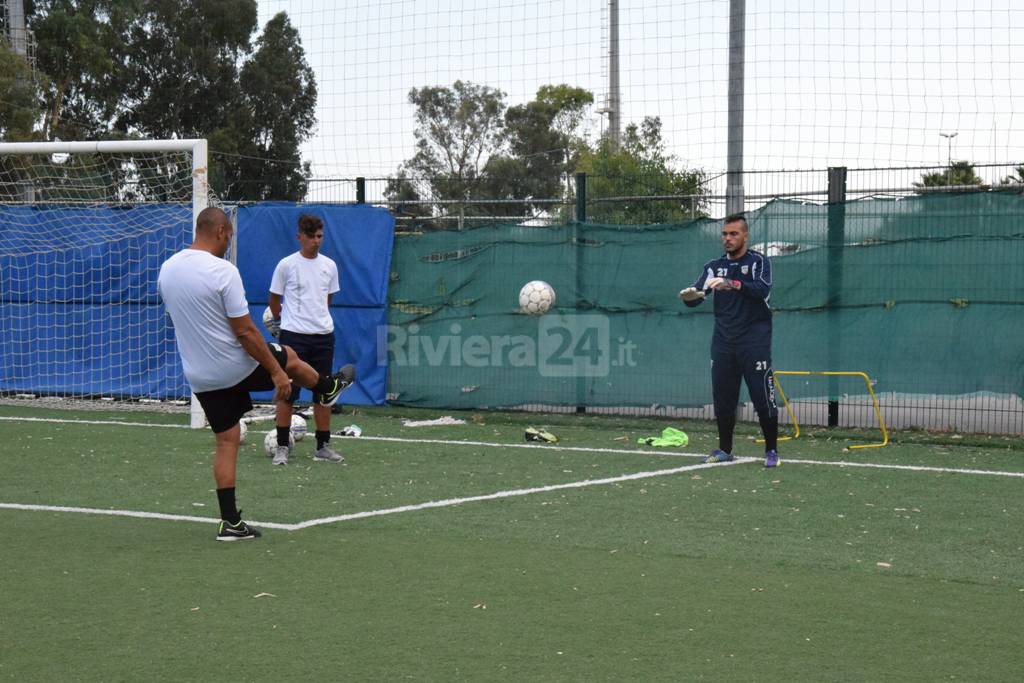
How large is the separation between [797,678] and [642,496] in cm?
400

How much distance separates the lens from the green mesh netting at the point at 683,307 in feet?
38.0

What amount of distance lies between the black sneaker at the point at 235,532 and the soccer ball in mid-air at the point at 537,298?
21.9 ft

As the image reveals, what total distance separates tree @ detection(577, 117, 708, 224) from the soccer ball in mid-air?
40.5 inches

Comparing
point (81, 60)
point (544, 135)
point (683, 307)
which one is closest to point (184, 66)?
point (81, 60)

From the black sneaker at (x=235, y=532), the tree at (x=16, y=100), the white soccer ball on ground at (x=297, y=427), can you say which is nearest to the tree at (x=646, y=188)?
the white soccer ball on ground at (x=297, y=427)

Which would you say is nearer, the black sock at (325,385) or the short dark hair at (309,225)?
the black sock at (325,385)

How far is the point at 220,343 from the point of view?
6969mm

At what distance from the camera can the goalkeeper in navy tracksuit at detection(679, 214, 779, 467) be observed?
9938mm

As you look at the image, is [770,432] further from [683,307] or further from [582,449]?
[683,307]

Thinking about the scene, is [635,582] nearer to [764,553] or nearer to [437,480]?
[764,553]

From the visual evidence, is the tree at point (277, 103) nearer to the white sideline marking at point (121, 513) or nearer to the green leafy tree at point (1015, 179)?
the green leafy tree at point (1015, 179)

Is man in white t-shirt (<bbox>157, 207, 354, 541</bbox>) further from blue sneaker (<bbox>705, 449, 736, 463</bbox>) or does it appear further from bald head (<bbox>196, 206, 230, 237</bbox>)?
blue sneaker (<bbox>705, 449, 736, 463</bbox>)

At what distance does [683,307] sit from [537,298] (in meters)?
1.59

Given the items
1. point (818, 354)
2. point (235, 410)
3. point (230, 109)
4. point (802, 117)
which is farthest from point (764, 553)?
point (230, 109)
